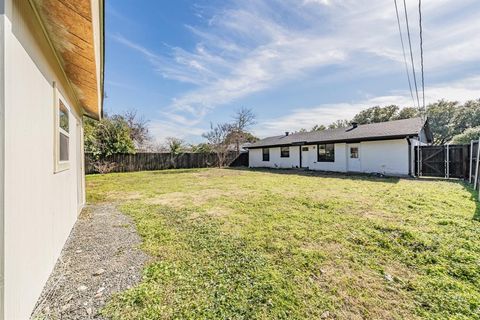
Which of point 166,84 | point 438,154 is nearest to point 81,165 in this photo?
point 166,84

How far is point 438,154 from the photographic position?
11.2m

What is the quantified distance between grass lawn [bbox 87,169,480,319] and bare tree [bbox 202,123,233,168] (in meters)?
15.2

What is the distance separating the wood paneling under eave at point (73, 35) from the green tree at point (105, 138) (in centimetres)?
1371

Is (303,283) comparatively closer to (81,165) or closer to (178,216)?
(178,216)

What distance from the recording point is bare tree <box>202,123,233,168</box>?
66.6ft

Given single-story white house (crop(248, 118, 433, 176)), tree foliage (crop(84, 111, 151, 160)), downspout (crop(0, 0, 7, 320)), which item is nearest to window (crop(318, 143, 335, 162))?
single-story white house (crop(248, 118, 433, 176))

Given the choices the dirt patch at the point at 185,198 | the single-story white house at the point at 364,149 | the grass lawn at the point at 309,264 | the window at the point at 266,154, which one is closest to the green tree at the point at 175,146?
the window at the point at 266,154

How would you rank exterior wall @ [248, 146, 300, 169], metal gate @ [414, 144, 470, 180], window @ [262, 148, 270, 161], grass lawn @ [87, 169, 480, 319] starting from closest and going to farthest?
1. grass lawn @ [87, 169, 480, 319]
2. metal gate @ [414, 144, 470, 180]
3. exterior wall @ [248, 146, 300, 169]
4. window @ [262, 148, 270, 161]

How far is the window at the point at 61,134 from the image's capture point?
290cm

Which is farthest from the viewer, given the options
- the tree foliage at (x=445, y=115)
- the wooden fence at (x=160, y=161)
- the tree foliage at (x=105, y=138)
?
the tree foliage at (x=445, y=115)

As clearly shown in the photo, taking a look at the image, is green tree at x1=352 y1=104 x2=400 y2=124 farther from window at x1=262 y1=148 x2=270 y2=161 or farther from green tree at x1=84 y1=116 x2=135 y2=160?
green tree at x1=84 y1=116 x2=135 y2=160

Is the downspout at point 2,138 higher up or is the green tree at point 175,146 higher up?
the green tree at point 175,146

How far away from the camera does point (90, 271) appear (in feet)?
8.98

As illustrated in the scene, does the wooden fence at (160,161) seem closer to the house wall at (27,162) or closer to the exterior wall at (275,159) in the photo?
the exterior wall at (275,159)
